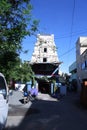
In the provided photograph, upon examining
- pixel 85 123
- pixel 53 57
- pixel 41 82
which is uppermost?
pixel 53 57

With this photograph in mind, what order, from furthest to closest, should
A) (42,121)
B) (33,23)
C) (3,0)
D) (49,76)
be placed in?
(49,76), (33,23), (42,121), (3,0)

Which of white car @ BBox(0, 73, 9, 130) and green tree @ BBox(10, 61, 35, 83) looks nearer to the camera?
white car @ BBox(0, 73, 9, 130)

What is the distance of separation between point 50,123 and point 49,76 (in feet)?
110

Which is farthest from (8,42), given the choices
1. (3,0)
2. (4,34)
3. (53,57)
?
(53,57)

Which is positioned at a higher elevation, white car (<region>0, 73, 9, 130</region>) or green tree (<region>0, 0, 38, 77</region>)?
green tree (<region>0, 0, 38, 77</region>)

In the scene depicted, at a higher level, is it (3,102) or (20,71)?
(20,71)

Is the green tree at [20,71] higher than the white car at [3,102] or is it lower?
higher

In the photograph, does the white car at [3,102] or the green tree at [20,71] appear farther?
the green tree at [20,71]

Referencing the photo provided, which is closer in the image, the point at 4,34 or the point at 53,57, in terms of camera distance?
the point at 4,34

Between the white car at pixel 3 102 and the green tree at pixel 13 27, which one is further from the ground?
the green tree at pixel 13 27

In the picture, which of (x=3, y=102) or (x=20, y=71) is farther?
(x=20, y=71)

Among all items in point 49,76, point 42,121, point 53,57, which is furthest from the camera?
point 53,57

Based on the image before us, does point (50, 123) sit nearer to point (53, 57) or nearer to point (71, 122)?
point (71, 122)

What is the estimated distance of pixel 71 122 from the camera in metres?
15.4
